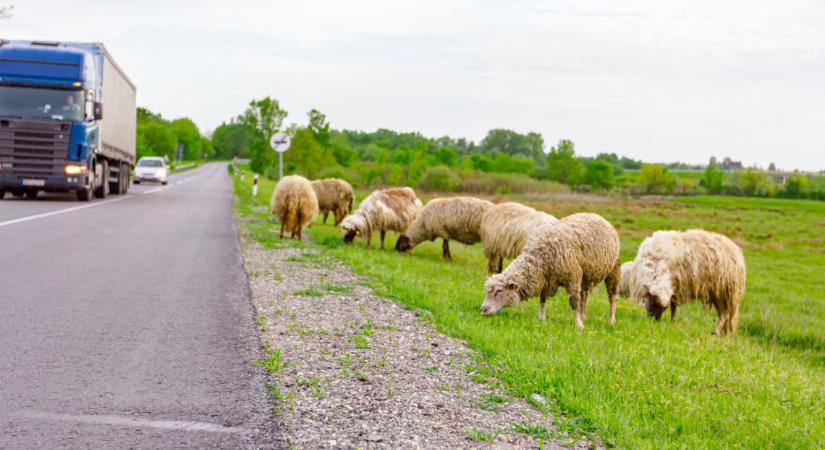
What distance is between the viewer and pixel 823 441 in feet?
A: 15.6

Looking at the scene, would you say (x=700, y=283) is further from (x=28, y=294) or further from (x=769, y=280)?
(x=769, y=280)

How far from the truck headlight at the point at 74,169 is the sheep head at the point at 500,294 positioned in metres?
19.7

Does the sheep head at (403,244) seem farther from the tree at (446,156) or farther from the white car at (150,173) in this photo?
the tree at (446,156)

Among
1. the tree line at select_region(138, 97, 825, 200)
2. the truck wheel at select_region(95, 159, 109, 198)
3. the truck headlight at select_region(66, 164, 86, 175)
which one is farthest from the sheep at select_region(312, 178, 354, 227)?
the tree line at select_region(138, 97, 825, 200)

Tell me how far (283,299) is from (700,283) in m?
6.57

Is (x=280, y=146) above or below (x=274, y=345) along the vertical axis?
above

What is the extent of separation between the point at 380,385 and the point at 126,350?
7.85 feet

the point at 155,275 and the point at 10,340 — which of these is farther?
the point at 155,275

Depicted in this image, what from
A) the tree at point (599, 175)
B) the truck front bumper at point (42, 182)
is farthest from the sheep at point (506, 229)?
the tree at point (599, 175)

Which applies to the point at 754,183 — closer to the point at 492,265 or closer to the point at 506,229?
the point at 492,265

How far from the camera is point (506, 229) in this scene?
13.6 m

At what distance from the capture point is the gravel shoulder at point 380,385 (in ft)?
13.9

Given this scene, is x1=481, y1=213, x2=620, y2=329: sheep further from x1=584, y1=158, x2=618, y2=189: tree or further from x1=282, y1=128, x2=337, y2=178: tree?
x1=584, y1=158, x2=618, y2=189: tree

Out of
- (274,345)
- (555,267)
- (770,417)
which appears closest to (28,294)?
(274,345)
